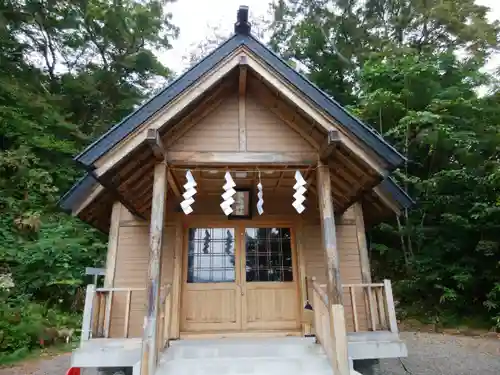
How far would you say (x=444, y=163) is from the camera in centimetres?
1258

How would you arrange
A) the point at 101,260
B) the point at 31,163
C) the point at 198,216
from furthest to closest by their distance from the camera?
the point at 31,163 < the point at 101,260 < the point at 198,216

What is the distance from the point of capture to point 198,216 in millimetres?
6535

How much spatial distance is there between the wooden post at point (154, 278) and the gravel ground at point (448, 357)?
563 centimetres

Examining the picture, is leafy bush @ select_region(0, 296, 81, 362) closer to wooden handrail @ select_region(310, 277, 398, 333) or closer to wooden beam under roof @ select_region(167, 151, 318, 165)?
wooden beam under roof @ select_region(167, 151, 318, 165)

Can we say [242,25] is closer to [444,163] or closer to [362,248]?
[362,248]

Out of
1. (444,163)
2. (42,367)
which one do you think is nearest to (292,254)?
(42,367)

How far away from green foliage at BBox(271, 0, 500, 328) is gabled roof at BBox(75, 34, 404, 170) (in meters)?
7.27

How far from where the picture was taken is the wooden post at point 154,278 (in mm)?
3777

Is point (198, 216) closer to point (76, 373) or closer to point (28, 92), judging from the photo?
point (76, 373)

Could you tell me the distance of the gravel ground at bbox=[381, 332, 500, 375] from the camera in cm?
720

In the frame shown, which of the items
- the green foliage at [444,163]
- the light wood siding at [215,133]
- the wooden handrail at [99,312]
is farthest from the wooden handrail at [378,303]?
the green foliage at [444,163]

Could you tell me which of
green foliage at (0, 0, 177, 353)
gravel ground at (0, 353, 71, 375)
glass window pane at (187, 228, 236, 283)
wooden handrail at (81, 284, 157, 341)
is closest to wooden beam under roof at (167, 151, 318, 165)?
wooden handrail at (81, 284, 157, 341)

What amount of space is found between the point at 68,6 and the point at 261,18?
11026 mm

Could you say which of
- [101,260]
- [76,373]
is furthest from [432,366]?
[101,260]
